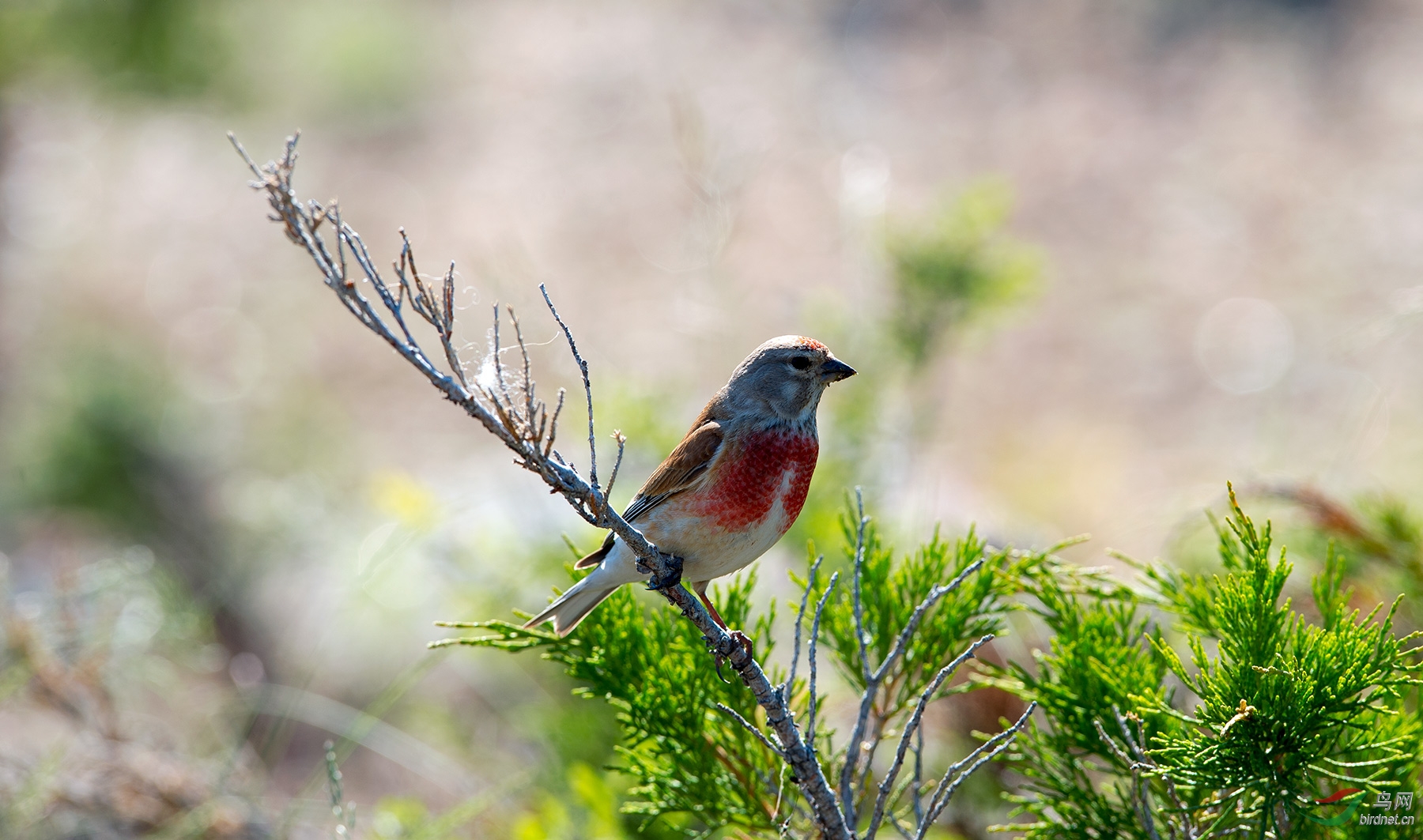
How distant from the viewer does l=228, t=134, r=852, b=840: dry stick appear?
1061 millimetres

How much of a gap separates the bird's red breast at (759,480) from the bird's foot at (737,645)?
0.97 ft

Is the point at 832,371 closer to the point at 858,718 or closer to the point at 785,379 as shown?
the point at 785,379

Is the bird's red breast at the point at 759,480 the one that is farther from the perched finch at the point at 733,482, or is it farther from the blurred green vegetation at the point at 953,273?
the blurred green vegetation at the point at 953,273

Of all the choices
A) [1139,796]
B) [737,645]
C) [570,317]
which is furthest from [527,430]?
[570,317]

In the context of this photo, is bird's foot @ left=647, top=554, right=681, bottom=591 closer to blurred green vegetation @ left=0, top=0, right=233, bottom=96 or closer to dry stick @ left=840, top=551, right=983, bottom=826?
dry stick @ left=840, top=551, right=983, bottom=826

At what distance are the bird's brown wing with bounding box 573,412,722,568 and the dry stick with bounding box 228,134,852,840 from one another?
544 mm

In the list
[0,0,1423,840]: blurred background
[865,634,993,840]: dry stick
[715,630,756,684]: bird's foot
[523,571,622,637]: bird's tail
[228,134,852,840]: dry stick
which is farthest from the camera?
[0,0,1423,840]: blurred background

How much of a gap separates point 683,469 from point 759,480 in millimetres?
172

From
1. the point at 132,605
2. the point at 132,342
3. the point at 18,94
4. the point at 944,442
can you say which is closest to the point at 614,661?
the point at 132,605

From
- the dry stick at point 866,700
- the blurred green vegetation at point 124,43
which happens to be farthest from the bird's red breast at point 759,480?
the blurred green vegetation at point 124,43

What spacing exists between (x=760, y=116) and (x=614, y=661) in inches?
324

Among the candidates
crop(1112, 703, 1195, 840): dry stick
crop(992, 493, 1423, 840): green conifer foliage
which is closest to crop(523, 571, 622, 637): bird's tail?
crop(992, 493, 1423, 840): green conifer foliage

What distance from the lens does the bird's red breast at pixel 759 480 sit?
Answer: 1812 mm

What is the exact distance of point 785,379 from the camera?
6.61 ft
